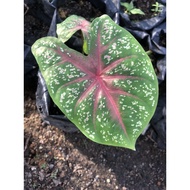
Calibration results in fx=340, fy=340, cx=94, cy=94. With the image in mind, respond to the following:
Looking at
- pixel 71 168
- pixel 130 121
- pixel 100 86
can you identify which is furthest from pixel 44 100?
pixel 130 121

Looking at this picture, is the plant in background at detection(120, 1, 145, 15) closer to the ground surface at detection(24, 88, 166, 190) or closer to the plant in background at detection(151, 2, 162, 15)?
the plant in background at detection(151, 2, 162, 15)

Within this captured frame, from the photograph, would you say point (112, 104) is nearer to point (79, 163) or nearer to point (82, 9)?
point (79, 163)

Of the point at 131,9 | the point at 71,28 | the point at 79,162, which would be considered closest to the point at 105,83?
the point at 71,28

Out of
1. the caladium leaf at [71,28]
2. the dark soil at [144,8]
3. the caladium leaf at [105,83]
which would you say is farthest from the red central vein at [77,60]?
the dark soil at [144,8]

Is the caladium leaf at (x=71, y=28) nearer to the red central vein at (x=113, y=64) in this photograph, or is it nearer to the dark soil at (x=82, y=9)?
the red central vein at (x=113, y=64)

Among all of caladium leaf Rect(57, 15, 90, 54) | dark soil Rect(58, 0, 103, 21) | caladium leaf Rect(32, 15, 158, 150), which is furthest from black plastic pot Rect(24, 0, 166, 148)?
caladium leaf Rect(32, 15, 158, 150)

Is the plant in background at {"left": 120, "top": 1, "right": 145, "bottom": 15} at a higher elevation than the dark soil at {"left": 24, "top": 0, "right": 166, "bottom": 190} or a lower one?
higher
